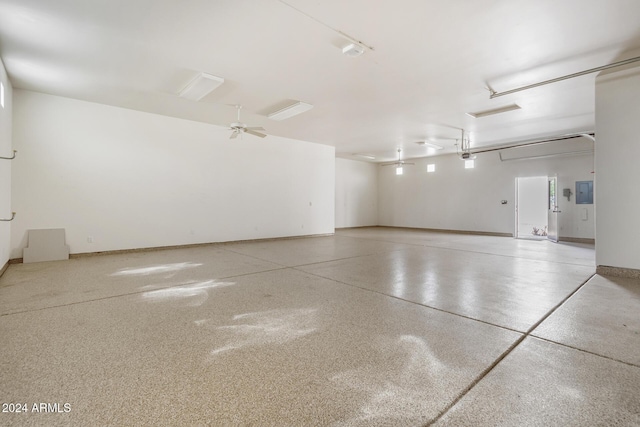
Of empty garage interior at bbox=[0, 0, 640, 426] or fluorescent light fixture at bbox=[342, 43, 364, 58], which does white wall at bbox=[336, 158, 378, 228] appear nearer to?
empty garage interior at bbox=[0, 0, 640, 426]

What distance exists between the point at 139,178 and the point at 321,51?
17.8ft

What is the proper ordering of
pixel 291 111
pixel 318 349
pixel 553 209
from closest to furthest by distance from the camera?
1. pixel 318 349
2. pixel 291 111
3. pixel 553 209

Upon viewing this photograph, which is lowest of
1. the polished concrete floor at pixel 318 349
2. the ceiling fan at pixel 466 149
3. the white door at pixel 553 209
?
the polished concrete floor at pixel 318 349

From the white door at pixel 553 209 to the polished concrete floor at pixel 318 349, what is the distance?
6060 mm

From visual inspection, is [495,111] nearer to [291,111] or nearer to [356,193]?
[291,111]

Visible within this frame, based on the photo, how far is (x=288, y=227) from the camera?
32.5 ft

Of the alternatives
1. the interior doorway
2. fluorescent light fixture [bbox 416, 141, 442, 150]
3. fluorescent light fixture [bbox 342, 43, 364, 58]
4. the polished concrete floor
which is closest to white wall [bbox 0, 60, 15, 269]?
the polished concrete floor

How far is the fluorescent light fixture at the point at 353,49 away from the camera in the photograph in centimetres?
384

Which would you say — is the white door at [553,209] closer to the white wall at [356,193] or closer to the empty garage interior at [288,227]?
the empty garage interior at [288,227]

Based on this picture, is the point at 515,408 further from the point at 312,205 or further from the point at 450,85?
the point at 312,205

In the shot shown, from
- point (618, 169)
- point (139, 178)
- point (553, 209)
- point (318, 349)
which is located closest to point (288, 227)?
point (139, 178)

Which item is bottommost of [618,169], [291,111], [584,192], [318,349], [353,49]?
[318,349]

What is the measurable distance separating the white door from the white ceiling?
3.63 metres

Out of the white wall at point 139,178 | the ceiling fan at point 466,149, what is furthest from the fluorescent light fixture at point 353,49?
the ceiling fan at point 466,149
